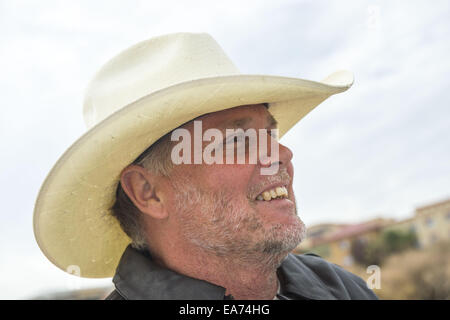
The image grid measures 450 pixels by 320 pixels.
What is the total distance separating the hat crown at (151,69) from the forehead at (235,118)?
195 millimetres

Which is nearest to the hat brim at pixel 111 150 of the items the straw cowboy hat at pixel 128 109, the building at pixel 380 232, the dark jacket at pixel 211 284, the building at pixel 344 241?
the straw cowboy hat at pixel 128 109

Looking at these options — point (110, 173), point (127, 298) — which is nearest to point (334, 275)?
point (127, 298)

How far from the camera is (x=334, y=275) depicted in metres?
2.53

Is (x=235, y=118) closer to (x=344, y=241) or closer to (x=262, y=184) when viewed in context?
(x=262, y=184)

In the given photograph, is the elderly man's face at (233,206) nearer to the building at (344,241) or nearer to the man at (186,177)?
the man at (186,177)

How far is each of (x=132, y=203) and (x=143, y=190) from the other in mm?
142

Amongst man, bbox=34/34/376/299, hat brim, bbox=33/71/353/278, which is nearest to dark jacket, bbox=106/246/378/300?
man, bbox=34/34/376/299

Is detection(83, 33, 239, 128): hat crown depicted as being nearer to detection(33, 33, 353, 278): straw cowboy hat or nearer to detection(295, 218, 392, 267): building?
detection(33, 33, 353, 278): straw cowboy hat

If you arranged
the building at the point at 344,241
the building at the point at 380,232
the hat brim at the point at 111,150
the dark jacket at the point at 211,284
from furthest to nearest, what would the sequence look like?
the building at the point at 344,241 < the building at the point at 380,232 < the dark jacket at the point at 211,284 < the hat brim at the point at 111,150

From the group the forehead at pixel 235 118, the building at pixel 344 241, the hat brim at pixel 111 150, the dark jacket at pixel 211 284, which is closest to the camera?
the hat brim at pixel 111 150

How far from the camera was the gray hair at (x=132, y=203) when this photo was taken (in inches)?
84.3

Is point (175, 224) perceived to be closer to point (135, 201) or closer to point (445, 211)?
point (135, 201)

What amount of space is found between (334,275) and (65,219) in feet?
5.21
